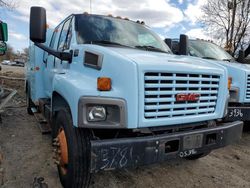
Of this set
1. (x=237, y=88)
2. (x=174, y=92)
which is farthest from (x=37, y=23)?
(x=237, y=88)

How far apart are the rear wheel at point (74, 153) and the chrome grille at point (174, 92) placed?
28.5 inches

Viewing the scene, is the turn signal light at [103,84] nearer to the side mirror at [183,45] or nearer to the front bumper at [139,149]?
the front bumper at [139,149]

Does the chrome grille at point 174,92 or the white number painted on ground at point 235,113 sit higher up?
the chrome grille at point 174,92

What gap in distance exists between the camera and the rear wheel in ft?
8.87

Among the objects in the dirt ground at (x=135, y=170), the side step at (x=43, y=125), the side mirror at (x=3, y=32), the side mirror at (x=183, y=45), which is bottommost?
the dirt ground at (x=135, y=170)

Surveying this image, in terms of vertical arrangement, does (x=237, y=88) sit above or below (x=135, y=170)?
above

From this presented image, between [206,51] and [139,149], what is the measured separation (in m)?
5.15

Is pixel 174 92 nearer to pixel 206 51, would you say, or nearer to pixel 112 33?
pixel 112 33

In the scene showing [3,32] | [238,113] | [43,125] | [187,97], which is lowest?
[43,125]

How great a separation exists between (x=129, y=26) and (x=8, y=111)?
5242mm

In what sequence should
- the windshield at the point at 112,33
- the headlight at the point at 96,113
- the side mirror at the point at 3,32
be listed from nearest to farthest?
the headlight at the point at 96,113 < the windshield at the point at 112,33 < the side mirror at the point at 3,32

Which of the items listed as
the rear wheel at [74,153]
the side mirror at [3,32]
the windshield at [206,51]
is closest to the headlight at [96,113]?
the rear wheel at [74,153]

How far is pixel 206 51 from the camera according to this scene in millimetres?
6941

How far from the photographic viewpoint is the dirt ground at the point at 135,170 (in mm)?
3559
